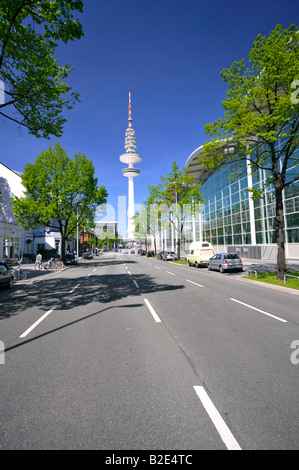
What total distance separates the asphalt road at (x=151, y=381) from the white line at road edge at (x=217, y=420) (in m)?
0.01

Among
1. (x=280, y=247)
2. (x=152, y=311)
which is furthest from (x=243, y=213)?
(x=152, y=311)

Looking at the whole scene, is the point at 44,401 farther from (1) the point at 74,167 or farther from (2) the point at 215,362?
→ (1) the point at 74,167

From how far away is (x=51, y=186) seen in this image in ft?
98.4

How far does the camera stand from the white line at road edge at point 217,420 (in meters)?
2.49

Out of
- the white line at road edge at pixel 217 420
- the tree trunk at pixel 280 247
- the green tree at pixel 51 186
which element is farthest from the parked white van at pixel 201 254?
the white line at road edge at pixel 217 420

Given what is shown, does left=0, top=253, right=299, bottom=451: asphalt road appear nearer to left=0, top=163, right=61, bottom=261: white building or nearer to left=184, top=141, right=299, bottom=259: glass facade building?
left=184, top=141, right=299, bottom=259: glass facade building

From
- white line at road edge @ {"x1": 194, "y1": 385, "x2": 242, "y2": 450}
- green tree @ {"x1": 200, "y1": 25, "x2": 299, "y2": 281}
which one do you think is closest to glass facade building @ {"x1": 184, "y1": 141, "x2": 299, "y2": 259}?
green tree @ {"x1": 200, "y1": 25, "x2": 299, "y2": 281}

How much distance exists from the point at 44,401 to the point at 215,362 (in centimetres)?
274

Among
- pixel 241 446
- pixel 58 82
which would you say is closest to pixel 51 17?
pixel 58 82

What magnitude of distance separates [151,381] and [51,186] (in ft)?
98.2

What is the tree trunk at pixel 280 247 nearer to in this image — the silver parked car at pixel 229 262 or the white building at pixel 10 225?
the silver parked car at pixel 229 262

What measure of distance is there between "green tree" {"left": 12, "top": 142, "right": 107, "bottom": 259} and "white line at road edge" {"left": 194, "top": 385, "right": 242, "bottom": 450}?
2847cm

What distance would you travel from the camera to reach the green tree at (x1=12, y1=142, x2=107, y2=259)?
29406 millimetres

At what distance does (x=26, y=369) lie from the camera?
13.6 feet
